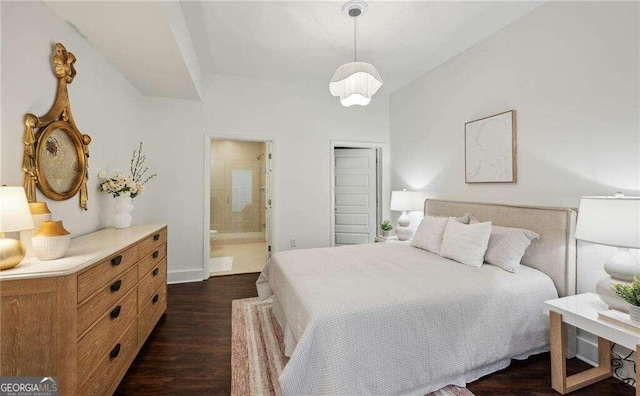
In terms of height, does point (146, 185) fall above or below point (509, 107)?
below

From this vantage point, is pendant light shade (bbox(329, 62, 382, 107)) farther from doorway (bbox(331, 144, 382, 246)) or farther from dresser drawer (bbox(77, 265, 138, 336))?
doorway (bbox(331, 144, 382, 246))

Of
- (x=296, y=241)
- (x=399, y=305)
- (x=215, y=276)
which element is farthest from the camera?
(x=296, y=241)

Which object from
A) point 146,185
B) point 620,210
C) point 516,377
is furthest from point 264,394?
point 146,185

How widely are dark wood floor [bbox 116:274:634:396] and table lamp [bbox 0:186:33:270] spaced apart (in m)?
1.07

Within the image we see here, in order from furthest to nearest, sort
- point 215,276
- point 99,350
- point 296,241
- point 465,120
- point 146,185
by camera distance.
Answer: point 296,241, point 215,276, point 146,185, point 465,120, point 99,350

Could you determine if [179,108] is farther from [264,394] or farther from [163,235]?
[264,394]

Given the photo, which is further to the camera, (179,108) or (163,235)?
(179,108)

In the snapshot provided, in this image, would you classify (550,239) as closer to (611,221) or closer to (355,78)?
(611,221)

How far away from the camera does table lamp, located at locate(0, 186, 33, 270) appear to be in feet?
3.92

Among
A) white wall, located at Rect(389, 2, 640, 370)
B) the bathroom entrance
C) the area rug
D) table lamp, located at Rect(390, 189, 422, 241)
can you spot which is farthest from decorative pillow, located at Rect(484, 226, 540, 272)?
the bathroom entrance

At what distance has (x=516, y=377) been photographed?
6.00 ft

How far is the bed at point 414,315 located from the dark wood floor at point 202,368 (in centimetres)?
10

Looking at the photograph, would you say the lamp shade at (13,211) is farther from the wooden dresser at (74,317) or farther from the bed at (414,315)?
the bed at (414,315)

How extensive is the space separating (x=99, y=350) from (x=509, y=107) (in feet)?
12.2
